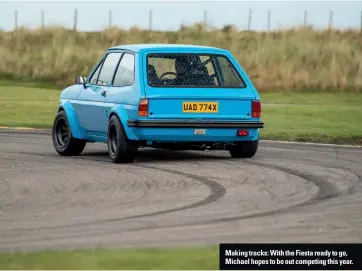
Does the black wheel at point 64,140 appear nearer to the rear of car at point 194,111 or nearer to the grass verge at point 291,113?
the rear of car at point 194,111

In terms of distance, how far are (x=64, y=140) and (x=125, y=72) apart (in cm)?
199

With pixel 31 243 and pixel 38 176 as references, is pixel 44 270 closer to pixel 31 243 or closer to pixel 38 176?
pixel 31 243

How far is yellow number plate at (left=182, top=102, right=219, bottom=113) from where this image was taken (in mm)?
16641

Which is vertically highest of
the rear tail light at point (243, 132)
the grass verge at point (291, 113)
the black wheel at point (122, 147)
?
the rear tail light at point (243, 132)

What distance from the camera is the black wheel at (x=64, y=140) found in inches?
723

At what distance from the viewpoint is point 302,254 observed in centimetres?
871

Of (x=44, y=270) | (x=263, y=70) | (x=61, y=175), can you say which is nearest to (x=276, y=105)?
(x=263, y=70)

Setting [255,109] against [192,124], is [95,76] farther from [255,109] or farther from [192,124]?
[255,109]

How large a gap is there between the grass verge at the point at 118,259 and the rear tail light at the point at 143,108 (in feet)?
23.9

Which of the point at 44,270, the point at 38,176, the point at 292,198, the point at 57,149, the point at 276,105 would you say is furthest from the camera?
the point at 276,105

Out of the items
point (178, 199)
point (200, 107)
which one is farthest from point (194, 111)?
point (178, 199)

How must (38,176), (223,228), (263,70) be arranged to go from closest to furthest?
(223,228) → (38,176) → (263,70)

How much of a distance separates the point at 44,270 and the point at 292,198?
472 cm
